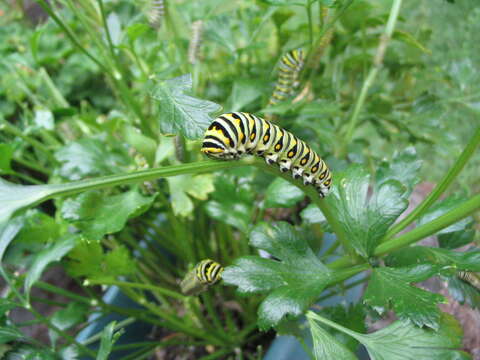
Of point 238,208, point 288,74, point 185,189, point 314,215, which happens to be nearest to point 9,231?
point 185,189

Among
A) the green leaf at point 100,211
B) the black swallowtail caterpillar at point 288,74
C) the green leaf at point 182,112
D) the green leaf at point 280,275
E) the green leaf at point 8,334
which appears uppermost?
the green leaf at point 182,112

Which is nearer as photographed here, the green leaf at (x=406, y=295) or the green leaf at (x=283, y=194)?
the green leaf at (x=406, y=295)

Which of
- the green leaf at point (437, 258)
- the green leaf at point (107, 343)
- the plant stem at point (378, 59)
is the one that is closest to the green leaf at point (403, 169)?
the green leaf at point (437, 258)

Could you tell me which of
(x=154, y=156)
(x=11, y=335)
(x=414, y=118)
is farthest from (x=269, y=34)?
(x=11, y=335)

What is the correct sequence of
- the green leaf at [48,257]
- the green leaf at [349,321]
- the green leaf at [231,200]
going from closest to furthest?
1. the green leaf at [349,321]
2. the green leaf at [48,257]
3. the green leaf at [231,200]

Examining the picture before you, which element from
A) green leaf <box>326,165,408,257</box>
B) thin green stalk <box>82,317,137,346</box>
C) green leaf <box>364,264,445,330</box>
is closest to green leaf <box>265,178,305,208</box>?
green leaf <box>326,165,408,257</box>

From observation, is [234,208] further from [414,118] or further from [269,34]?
[269,34]

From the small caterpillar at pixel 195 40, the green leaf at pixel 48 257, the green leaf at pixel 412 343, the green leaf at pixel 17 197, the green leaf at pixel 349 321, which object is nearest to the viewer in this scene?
the green leaf at pixel 17 197

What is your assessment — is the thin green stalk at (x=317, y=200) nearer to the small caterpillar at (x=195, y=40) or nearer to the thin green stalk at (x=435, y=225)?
the thin green stalk at (x=435, y=225)
